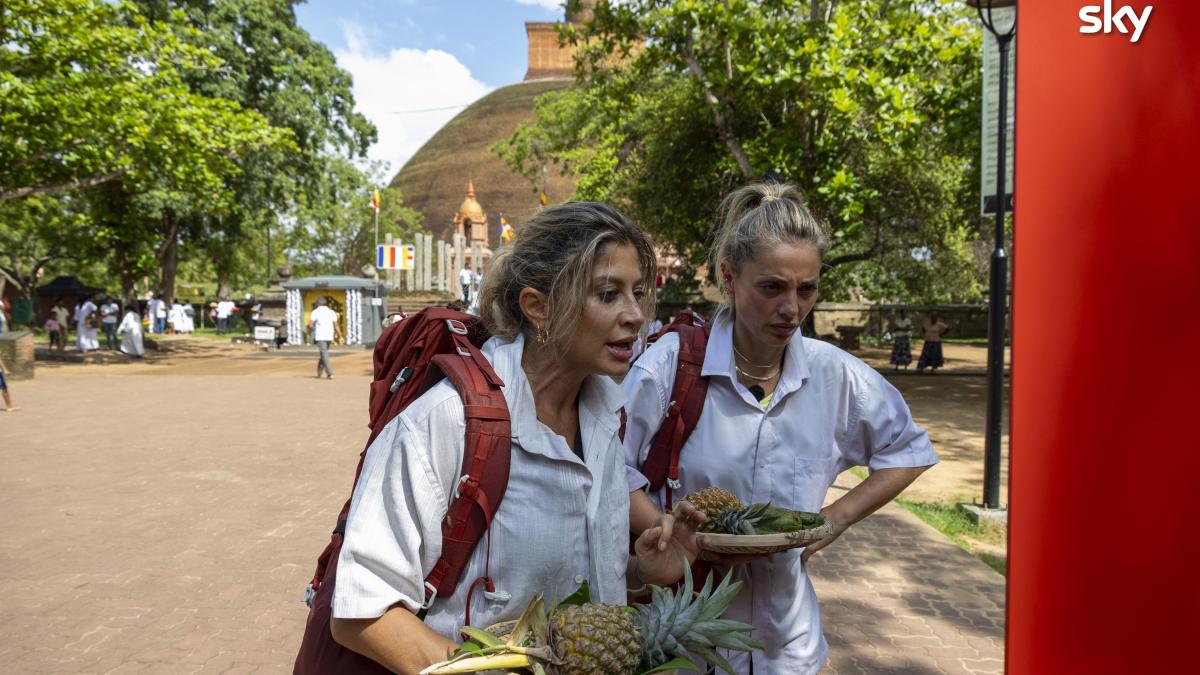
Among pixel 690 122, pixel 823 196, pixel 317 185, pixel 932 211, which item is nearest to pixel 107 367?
pixel 317 185

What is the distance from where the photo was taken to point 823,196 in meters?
13.7

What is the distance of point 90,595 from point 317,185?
23550mm

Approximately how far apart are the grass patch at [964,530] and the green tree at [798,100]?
10.4ft

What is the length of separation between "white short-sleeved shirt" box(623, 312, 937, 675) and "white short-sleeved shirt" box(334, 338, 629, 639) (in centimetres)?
55

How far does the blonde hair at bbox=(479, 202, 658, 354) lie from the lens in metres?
1.77

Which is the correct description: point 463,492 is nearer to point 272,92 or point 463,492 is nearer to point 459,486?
point 459,486

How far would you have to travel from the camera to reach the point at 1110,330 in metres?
1.66

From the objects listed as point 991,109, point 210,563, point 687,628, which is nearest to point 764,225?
point 687,628

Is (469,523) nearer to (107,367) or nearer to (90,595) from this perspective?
(90,595)

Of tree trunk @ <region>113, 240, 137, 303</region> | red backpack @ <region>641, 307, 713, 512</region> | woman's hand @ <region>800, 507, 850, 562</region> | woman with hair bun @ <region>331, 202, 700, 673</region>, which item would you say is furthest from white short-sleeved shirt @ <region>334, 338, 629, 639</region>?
tree trunk @ <region>113, 240, 137, 303</region>

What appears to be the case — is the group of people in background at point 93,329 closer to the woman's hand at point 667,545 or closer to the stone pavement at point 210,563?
the stone pavement at point 210,563

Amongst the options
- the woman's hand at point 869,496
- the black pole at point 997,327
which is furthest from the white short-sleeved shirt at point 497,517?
the black pole at point 997,327

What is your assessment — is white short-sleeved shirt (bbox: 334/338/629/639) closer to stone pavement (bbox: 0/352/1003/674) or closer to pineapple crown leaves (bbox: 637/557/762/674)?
pineapple crown leaves (bbox: 637/557/762/674)

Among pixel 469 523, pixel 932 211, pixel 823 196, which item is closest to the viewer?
pixel 469 523
